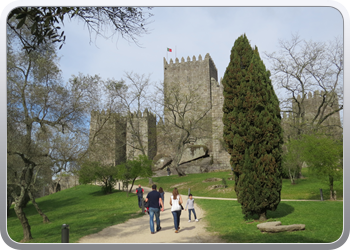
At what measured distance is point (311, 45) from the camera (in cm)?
1587

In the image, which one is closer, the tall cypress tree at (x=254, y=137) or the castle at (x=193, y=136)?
the tall cypress tree at (x=254, y=137)

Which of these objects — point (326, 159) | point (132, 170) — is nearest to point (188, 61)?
point (132, 170)

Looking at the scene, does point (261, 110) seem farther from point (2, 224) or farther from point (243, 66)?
point (2, 224)

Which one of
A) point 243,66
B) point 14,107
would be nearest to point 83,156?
→ point 14,107

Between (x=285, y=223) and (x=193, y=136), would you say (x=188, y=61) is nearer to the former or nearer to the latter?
(x=193, y=136)

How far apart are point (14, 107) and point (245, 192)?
8052mm

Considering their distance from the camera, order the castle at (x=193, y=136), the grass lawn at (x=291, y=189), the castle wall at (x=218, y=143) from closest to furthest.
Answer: the grass lawn at (x=291, y=189) < the castle at (x=193, y=136) < the castle wall at (x=218, y=143)

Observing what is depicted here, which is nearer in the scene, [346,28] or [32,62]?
[346,28]

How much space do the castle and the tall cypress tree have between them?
18.5m

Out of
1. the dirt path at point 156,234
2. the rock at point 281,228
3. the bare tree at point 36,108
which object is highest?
the bare tree at point 36,108

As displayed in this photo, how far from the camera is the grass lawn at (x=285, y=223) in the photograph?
22.2 feet

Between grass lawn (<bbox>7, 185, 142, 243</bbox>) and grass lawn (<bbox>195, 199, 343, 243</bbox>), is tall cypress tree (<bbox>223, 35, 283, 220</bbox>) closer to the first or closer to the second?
grass lawn (<bbox>195, 199, 343, 243</bbox>)

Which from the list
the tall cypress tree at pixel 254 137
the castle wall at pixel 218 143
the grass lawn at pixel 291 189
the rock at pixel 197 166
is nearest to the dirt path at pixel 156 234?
the tall cypress tree at pixel 254 137

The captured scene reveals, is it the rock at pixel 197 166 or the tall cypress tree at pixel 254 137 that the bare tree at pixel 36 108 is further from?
the rock at pixel 197 166
